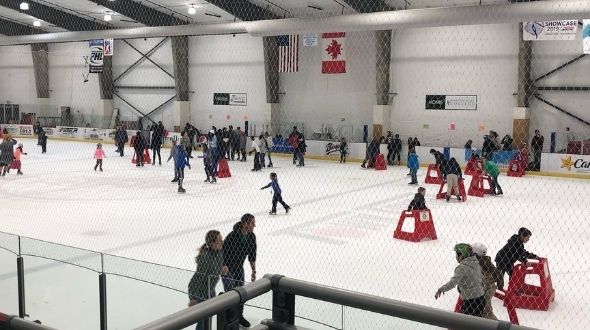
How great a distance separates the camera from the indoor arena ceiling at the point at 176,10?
22.0 meters

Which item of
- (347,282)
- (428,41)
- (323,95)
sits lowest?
(347,282)

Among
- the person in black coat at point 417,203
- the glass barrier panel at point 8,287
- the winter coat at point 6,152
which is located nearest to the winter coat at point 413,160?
the person in black coat at point 417,203

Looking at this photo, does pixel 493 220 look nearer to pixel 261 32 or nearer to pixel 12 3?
pixel 261 32

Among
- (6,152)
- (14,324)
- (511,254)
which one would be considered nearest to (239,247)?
(511,254)

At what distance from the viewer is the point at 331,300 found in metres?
2.40

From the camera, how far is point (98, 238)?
11.5 m

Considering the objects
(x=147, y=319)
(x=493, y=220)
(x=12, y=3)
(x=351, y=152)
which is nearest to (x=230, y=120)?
(x=351, y=152)

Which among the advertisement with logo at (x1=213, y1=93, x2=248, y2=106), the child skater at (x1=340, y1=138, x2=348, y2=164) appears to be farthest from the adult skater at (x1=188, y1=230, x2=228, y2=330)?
the advertisement with logo at (x1=213, y1=93, x2=248, y2=106)

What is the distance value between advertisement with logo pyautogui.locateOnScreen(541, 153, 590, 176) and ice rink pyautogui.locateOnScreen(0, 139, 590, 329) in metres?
0.99

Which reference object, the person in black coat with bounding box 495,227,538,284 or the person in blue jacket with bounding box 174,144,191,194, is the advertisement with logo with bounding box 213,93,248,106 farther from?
the person in black coat with bounding box 495,227,538,284

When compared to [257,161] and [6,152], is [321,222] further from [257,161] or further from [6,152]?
[6,152]

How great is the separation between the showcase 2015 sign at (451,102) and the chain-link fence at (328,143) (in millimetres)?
61

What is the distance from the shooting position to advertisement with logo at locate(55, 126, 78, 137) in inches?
1457

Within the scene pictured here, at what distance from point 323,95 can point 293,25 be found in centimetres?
1157
